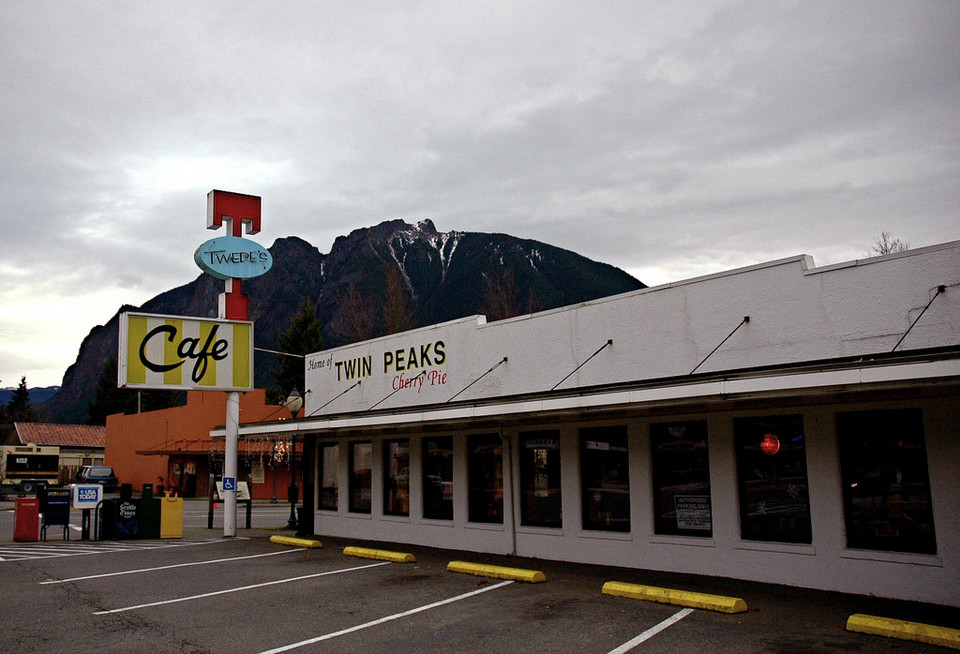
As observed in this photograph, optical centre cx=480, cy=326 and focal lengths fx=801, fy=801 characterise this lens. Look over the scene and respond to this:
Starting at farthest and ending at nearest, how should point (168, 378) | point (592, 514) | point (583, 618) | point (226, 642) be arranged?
point (168, 378) < point (592, 514) < point (583, 618) < point (226, 642)

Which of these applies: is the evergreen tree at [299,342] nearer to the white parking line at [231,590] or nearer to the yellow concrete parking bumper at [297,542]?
the yellow concrete parking bumper at [297,542]

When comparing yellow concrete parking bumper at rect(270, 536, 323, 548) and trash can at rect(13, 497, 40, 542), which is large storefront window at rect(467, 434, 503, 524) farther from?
trash can at rect(13, 497, 40, 542)

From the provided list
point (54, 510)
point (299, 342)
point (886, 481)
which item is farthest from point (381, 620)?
point (299, 342)

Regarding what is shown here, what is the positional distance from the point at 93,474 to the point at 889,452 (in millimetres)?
48931

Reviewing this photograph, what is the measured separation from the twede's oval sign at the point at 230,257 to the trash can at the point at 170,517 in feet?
21.3

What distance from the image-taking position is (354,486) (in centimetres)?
2028

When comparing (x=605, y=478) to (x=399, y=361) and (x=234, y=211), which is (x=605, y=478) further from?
(x=234, y=211)

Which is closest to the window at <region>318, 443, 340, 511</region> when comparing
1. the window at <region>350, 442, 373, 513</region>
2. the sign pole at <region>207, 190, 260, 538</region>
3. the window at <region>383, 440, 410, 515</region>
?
the window at <region>350, 442, 373, 513</region>

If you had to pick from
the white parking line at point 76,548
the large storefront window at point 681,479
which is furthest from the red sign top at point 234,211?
the large storefront window at point 681,479

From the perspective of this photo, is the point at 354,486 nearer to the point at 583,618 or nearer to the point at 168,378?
the point at 168,378

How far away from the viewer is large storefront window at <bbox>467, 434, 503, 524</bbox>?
15.9 m

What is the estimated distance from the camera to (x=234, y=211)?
961 inches

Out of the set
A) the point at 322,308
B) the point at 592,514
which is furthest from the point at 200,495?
the point at 322,308

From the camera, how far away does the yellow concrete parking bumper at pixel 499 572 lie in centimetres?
1207
